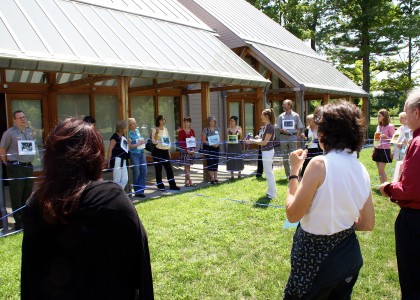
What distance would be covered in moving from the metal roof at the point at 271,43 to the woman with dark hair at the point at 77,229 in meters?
12.5

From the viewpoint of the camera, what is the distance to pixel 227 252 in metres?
4.76

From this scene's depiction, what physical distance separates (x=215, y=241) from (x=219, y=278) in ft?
3.63

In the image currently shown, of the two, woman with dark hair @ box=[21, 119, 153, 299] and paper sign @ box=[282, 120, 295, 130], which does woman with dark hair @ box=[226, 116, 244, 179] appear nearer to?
paper sign @ box=[282, 120, 295, 130]

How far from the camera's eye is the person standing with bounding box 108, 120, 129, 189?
7.49 meters

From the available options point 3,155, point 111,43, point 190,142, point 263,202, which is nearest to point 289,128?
point 190,142

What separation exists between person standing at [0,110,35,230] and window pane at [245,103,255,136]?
42.6ft

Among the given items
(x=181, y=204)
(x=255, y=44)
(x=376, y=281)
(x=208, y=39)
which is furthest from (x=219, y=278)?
(x=255, y=44)

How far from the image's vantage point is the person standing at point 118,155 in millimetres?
7488

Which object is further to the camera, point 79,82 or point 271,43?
point 271,43

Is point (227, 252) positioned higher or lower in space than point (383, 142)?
lower

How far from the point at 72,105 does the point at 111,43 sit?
3.58 meters

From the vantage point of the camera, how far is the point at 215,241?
5.14 meters

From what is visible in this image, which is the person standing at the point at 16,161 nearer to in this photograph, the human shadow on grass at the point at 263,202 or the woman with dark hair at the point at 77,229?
the human shadow on grass at the point at 263,202

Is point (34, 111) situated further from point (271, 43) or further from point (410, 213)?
point (271, 43)
